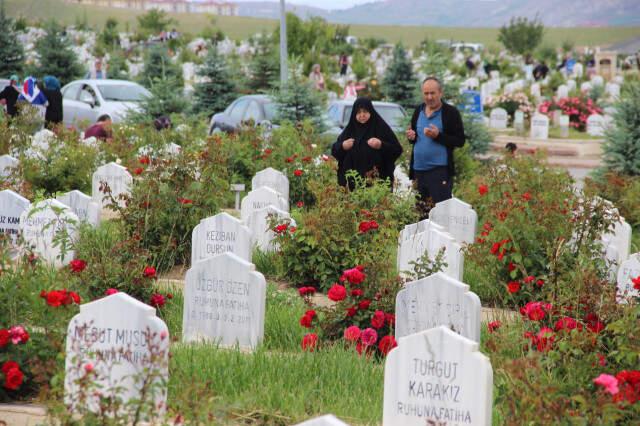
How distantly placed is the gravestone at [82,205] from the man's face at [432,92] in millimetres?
3300

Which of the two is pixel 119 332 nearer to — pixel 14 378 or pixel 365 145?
pixel 14 378

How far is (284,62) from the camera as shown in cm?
2161

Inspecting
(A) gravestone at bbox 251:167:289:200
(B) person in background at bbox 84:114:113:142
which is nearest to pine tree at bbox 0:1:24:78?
(B) person in background at bbox 84:114:113:142

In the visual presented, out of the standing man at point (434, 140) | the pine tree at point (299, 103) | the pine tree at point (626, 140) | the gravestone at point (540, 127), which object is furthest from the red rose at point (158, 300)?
the gravestone at point (540, 127)

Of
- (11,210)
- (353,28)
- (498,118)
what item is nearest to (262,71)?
(498,118)

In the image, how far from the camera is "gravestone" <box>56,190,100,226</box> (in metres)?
10.7

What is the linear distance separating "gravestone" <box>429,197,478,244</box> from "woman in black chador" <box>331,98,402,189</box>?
1.90ft

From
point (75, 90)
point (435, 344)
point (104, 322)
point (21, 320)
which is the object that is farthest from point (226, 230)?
point (75, 90)

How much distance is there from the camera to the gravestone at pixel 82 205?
35.0 feet

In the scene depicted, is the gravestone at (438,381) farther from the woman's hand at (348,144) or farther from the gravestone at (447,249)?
the woman's hand at (348,144)

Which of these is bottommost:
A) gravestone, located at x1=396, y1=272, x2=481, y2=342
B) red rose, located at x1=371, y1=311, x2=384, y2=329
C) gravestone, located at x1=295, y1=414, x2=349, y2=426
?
red rose, located at x1=371, y1=311, x2=384, y2=329

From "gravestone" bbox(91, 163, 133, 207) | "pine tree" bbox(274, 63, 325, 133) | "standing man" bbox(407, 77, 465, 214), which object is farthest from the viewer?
"pine tree" bbox(274, 63, 325, 133)

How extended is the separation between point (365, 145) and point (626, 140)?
319 inches

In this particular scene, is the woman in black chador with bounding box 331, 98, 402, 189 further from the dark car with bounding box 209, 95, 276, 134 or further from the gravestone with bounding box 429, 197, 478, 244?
the dark car with bounding box 209, 95, 276, 134
